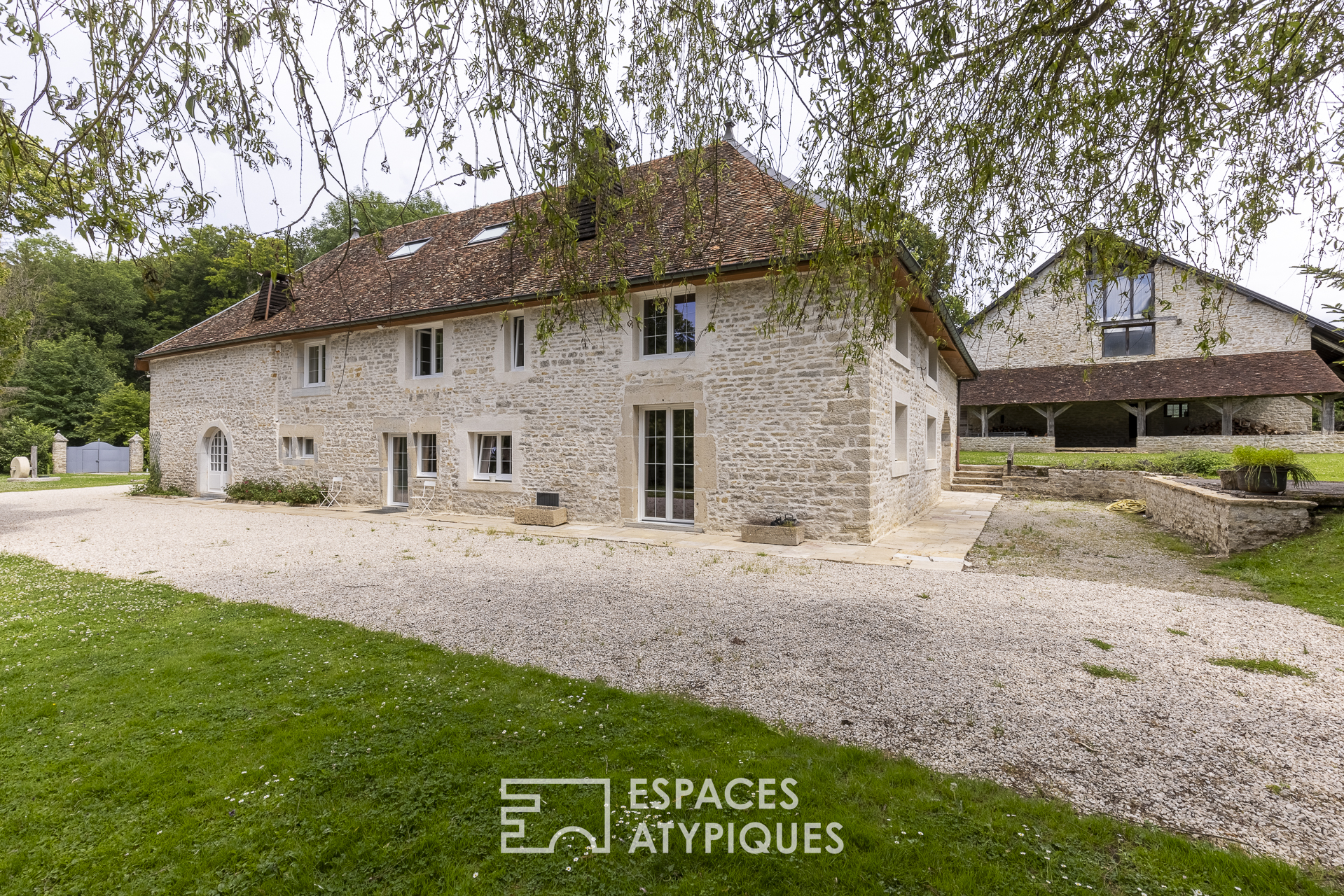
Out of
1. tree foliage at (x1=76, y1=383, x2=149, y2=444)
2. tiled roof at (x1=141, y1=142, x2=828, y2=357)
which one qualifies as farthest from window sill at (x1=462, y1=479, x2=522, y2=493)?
tree foliage at (x1=76, y1=383, x2=149, y2=444)

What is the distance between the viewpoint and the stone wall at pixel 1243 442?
17.0m

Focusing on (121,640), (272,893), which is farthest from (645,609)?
(121,640)

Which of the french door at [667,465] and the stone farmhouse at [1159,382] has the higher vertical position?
the stone farmhouse at [1159,382]

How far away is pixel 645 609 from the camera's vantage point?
16.5ft

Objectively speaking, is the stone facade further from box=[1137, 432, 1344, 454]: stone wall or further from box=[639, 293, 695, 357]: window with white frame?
box=[1137, 432, 1344, 454]: stone wall

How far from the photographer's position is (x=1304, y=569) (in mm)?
5742

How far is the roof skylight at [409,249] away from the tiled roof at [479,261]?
197mm

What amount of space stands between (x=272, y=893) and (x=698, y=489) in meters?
7.31

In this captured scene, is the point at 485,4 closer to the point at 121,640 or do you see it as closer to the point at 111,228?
the point at 111,228

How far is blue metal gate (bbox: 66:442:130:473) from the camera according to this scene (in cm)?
2417

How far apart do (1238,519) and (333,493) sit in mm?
15485

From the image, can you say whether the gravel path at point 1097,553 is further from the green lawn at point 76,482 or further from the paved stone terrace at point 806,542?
the green lawn at point 76,482

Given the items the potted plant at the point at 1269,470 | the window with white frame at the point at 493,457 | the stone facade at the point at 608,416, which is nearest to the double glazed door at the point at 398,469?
the stone facade at the point at 608,416

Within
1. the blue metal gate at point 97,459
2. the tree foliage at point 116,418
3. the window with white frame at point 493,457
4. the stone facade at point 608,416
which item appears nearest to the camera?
the stone facade at point 608,416
